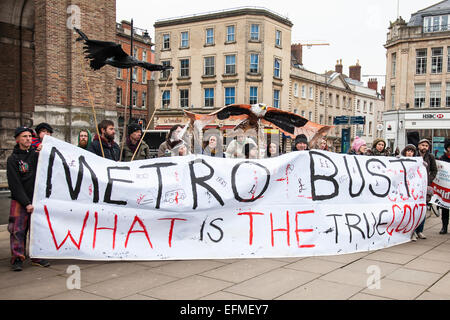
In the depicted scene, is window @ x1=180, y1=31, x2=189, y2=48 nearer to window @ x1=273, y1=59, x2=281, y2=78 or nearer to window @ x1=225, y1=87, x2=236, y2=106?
window @ x1=225, y1=87, x2=236, y2=106

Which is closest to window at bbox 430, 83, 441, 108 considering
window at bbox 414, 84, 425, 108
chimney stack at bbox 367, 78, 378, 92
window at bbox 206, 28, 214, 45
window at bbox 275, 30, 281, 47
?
window at bbox 414, 84, 425, 108

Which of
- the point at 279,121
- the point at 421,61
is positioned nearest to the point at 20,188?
the point at 279,121

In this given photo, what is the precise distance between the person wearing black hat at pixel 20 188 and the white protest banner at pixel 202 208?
0.87 feet

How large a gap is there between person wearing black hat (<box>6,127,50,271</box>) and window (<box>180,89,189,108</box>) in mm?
38962

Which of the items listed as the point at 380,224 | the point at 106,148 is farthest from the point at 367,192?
→ the point at 106,148

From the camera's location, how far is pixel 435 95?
1542 inches

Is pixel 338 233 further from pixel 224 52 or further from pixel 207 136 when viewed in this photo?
pixel 224 52

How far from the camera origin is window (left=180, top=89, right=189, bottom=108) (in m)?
44.2

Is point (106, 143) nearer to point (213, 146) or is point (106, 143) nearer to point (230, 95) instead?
point (213, 146)

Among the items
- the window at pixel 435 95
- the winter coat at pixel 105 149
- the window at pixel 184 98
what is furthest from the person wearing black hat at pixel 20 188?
the window at pixel 435 95

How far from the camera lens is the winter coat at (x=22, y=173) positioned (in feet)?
17.7

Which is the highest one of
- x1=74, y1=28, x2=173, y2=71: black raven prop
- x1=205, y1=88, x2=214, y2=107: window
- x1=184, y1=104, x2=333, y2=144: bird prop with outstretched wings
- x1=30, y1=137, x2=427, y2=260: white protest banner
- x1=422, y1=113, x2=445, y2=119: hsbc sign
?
x1=205, y1=88, x2=214, y2=107: window
